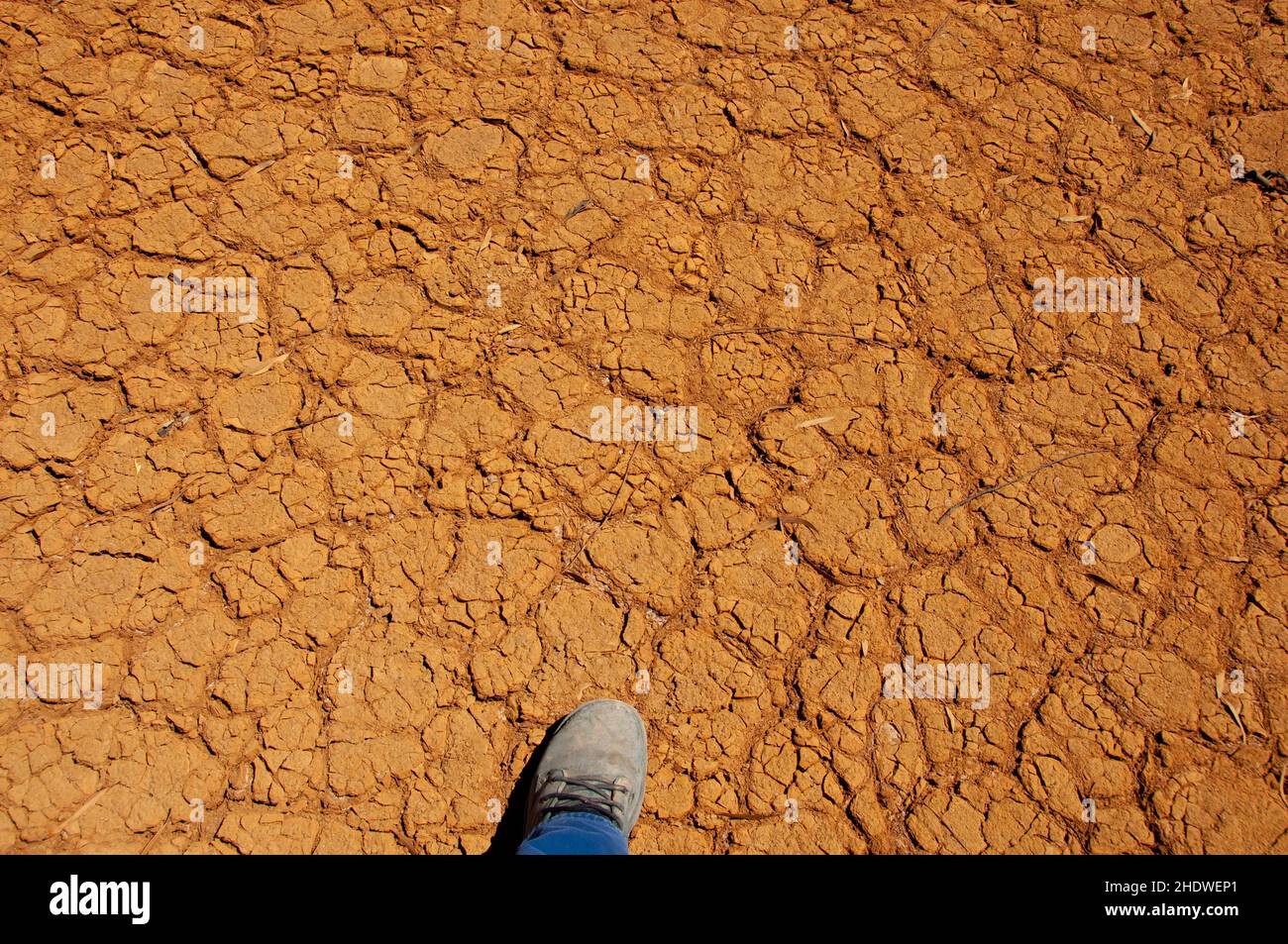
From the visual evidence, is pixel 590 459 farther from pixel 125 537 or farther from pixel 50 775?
pixel 50 775

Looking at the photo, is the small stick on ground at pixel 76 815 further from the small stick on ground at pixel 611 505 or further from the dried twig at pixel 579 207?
the dried twig at pixel 579 207

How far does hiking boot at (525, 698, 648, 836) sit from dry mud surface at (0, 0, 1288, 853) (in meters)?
0.08

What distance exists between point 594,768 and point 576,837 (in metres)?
0.16

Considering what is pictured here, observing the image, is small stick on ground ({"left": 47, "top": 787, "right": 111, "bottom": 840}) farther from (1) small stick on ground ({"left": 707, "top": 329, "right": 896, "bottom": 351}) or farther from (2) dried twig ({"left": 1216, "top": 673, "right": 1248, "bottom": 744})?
(2) dried twig ({"left": 1216, "top": 673, "right": 1248, "bottom": 744})

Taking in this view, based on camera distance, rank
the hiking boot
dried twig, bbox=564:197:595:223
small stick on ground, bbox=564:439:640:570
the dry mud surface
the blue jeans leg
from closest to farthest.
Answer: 1. the blue jeans leg
2. the hiking boot
3. the dry mud surface
4. small stick on ground, bbox=564:439:640:570
5. dried twig, bbox=564:197:595:223

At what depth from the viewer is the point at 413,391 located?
2514 mm

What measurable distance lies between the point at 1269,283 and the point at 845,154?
4.74 ft

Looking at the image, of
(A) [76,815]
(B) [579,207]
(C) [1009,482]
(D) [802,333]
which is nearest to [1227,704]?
(C) [1009,482]

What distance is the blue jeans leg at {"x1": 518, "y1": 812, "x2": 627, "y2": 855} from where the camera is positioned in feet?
6.24

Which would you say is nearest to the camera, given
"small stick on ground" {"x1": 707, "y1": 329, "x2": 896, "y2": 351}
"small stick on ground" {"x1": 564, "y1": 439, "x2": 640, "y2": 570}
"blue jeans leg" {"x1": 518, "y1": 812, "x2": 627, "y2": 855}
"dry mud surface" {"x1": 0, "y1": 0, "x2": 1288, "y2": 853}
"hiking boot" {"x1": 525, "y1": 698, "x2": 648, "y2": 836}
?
"blue jeans leg" {"x1": 518, "y1": 812, "x2": 627, "y2": 855}

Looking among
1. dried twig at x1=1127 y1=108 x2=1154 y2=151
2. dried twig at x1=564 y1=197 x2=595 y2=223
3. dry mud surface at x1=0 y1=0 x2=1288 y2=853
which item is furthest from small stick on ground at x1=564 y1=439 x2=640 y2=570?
dried twig at x1=1127 y1=108 x2=1154 y2=151

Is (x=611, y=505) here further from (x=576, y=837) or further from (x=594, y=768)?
(x=576, y=837)

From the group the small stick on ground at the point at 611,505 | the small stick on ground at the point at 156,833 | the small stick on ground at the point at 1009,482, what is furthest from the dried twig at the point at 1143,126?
the small stick on ground at the point at 156,833

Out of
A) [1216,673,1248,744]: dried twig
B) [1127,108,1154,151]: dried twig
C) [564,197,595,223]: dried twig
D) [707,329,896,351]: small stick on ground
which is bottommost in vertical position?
[1216,673,1248,744]: dried twig
